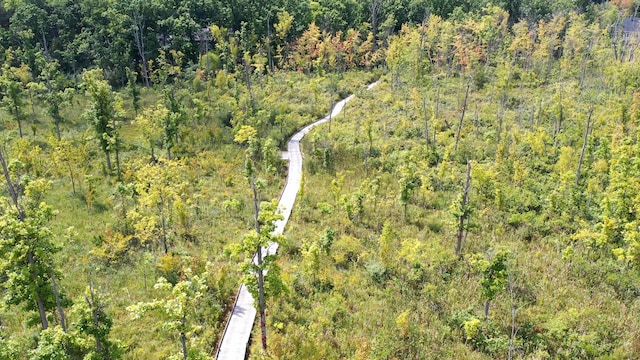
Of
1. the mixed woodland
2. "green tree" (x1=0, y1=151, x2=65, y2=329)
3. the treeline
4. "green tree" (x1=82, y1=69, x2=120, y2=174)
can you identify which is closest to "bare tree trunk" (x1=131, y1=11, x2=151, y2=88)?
the treeline

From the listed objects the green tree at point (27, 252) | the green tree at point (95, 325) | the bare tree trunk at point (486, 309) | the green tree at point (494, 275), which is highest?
the green tree at point (27, 252)

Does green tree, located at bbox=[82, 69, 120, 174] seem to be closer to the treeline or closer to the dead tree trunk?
the treeline

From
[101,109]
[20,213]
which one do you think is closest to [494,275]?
[20,213]

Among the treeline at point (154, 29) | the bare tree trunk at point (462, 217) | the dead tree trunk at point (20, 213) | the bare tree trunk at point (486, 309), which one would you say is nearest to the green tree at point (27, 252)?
the dead tree trunk at point (20, 213)

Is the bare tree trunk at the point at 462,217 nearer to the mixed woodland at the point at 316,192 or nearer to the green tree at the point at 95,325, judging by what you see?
the mixed woodland at the point at 316,192

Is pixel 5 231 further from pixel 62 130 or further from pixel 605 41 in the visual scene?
pixel 605 41
